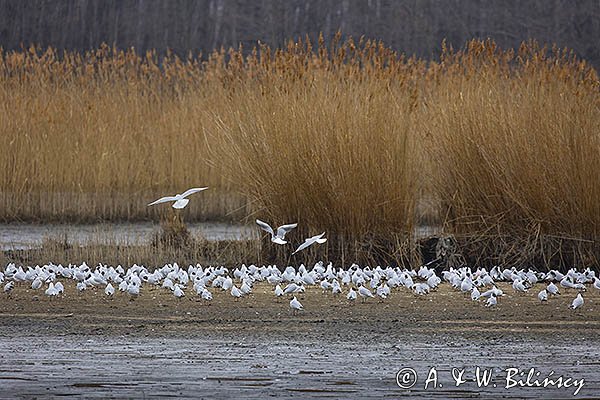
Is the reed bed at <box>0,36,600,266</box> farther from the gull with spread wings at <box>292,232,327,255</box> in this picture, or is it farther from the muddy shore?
the muddy shore

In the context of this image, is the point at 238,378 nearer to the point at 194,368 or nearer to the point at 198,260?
the point at 194,368

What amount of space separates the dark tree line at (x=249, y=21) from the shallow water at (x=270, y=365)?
498 inches

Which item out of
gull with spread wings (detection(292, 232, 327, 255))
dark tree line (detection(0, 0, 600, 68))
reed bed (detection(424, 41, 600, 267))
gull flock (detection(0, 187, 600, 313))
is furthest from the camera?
dark tree line (detection(0, 0, 600, 68))

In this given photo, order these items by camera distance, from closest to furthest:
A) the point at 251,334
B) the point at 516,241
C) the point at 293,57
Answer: the point at 251,334, the point at 516,241, the point at 293,57

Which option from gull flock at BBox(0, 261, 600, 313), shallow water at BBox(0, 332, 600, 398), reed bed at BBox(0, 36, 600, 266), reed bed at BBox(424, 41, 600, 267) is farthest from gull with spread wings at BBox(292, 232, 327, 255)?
shallow water at BBox(0, 332, 600, 398)

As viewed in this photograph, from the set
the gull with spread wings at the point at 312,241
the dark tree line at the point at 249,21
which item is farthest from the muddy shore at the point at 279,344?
the dark tree line at the point at 249,21

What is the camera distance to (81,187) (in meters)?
9.54

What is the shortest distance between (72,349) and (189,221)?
17.8 ft

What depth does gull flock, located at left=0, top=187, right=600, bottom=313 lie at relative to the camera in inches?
203

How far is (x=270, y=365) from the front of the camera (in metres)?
3.67

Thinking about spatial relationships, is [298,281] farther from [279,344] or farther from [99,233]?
[99,233]

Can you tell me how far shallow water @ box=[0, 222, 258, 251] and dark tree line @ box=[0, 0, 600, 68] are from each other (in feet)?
26.1

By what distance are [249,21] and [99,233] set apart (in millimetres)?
9368

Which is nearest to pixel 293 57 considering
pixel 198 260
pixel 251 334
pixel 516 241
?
pixel 198 260
